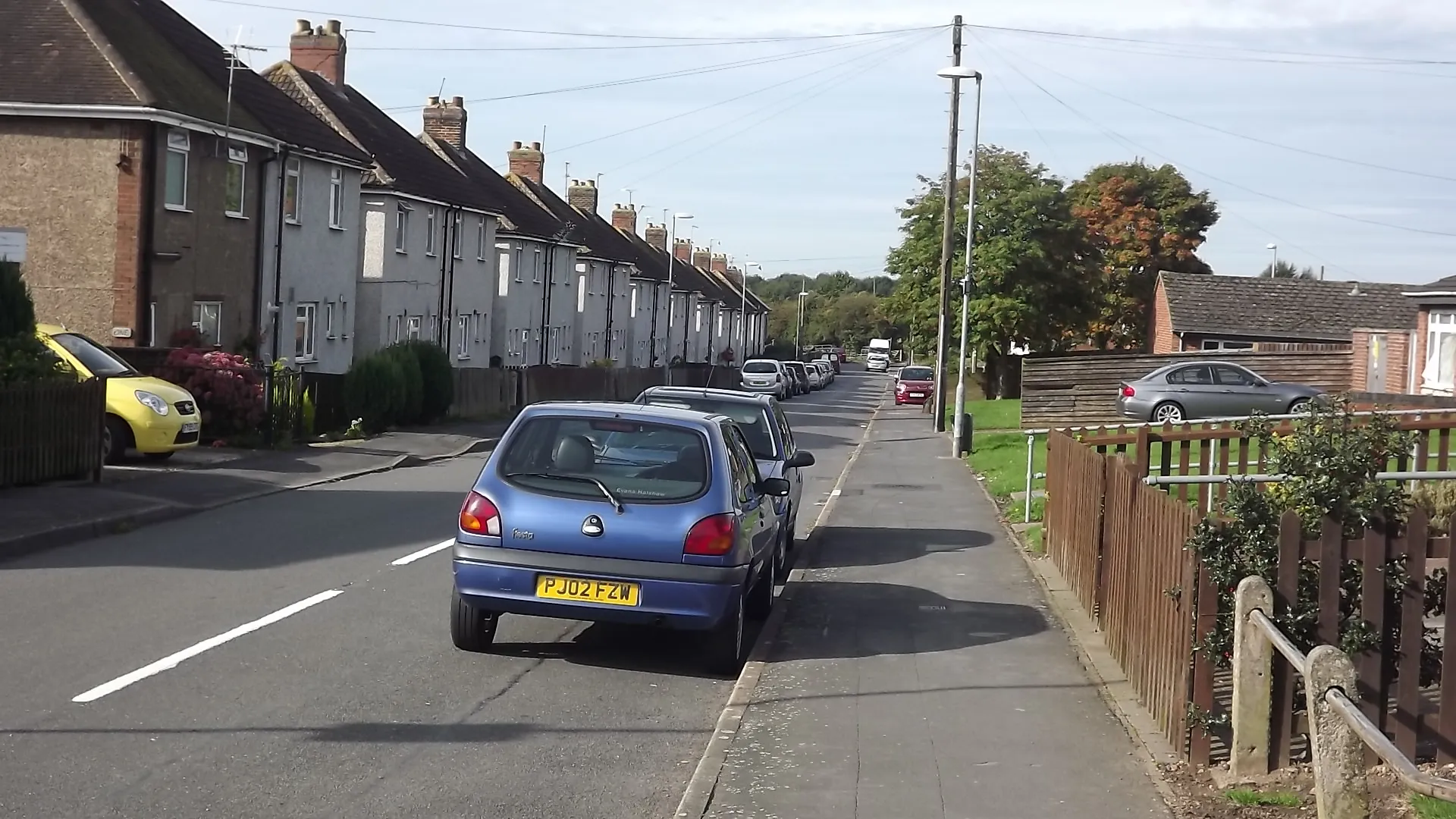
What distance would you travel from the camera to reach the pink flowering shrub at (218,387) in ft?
76.9

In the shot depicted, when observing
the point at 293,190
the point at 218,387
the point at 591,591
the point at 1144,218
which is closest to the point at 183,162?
the point at 293,190

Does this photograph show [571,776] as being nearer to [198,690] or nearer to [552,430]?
[198,690]

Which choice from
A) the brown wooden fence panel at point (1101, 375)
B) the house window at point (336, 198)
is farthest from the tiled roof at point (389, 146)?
the brown wooden fence panel at point (1101, 375)

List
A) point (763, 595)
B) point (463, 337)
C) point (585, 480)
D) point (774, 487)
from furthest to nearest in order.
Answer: point (463, 337) → point (763, 595) → point (774, 487) → point (585, 480)

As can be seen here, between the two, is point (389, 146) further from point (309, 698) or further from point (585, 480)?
point (309, 698)

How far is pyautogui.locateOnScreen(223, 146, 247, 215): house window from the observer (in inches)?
1134

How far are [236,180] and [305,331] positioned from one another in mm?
5480

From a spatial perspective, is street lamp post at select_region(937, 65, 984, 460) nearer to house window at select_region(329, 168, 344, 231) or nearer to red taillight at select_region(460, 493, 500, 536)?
house window at select_region(329, 168, 344, 231)

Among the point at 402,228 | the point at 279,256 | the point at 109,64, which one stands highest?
the point at 109,64

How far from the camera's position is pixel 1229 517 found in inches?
272

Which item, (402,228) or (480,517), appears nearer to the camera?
(480,517)

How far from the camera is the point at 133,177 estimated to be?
25.9m

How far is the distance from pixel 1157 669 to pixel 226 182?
24760 mm

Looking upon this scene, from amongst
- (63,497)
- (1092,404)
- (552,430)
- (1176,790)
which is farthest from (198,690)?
(1092,404)
